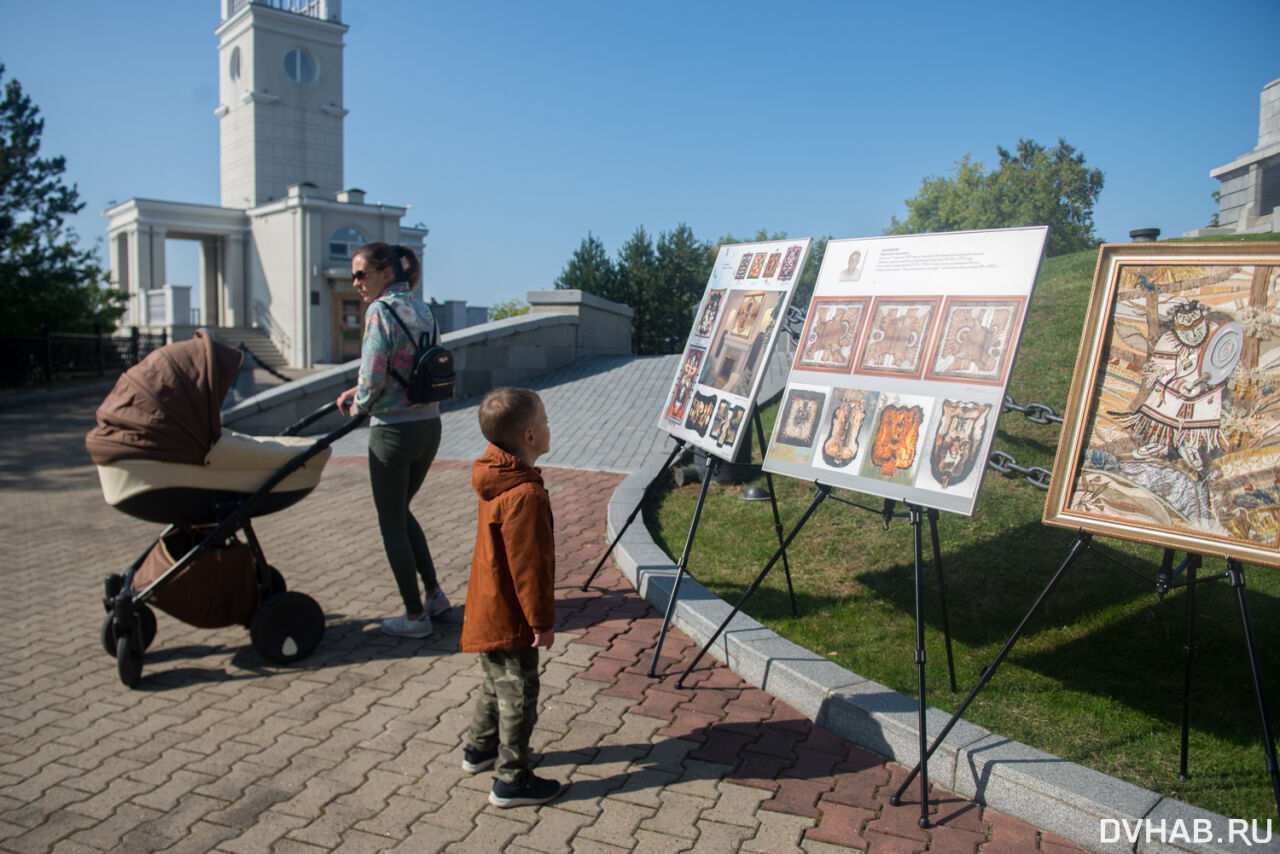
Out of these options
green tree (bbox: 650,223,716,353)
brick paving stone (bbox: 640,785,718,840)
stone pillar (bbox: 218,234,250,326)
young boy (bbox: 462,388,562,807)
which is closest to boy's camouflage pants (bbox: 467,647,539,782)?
young boy (bbox: 462,388,562,807)

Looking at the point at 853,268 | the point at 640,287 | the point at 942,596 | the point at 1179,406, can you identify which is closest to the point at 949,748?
the point at 942,596


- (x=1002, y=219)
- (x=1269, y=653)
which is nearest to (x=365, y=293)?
(x=1269, y=653)

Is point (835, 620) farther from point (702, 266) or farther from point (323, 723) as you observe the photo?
point (702, 266)

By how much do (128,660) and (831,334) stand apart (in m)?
3.62

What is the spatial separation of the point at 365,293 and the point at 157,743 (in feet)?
7.72

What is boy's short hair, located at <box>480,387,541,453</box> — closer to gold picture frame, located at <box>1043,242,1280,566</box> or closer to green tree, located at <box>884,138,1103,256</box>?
gold picture frame, located at <box>1043,242,1280,566</box>

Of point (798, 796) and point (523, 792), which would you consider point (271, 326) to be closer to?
point (523, 792)

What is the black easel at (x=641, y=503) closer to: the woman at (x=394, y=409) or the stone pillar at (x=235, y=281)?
the woman at (x=394, y=409)

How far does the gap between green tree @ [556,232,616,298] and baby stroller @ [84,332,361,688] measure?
68.6 ft

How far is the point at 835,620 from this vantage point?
4.75 m

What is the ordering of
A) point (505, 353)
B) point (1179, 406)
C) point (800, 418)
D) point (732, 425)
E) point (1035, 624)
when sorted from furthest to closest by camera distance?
point (505, 353) < point (1035, 624) < point (732, 425) < point (800, 418) < point (1179, 406)

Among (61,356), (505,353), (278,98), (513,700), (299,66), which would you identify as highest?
(299,66)

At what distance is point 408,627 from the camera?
15.3ft

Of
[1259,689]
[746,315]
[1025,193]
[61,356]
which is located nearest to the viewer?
[1259,689]
